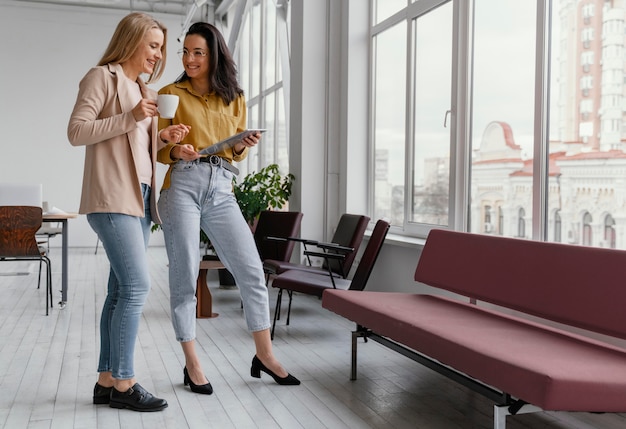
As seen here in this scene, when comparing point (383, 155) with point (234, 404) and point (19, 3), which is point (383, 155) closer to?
point (234, 404)

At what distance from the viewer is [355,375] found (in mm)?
3416

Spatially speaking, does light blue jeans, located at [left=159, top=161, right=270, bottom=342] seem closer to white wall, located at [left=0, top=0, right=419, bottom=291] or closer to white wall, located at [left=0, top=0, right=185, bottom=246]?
white wall, located at [left=0, top=0, right=185, bottom=246]

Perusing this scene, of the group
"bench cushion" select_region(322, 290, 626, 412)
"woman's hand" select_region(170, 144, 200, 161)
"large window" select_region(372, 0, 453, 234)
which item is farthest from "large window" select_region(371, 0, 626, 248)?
"woman's hand" select_region(170, 144, 200, 161)

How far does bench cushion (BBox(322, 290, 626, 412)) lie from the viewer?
1997 mm

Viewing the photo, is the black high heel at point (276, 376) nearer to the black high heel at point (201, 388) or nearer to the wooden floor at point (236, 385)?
the wooden floor at point (236, 385)

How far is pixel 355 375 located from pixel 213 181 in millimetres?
1209

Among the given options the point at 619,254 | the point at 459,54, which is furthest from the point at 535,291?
the point at 459,54

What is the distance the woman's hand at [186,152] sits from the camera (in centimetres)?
293

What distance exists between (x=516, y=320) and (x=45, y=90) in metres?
10.5

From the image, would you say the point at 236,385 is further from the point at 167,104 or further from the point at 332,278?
the point at 167,104

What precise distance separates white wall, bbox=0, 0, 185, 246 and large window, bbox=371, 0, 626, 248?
717cm

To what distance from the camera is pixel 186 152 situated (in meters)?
2.94

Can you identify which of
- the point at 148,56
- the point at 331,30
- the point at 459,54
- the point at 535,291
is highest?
the point at 331,30

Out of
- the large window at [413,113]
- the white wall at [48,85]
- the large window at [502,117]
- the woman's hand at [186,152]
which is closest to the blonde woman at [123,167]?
the woman's hand at [186,152]
